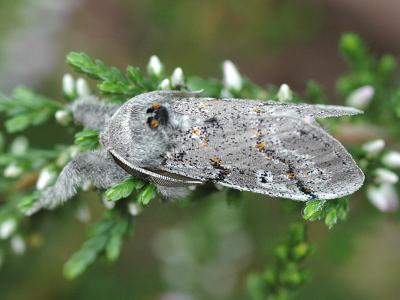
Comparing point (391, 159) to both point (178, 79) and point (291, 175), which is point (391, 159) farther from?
point (178, 79)

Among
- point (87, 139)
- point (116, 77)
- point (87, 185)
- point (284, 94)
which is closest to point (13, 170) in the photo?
point (87, 185)

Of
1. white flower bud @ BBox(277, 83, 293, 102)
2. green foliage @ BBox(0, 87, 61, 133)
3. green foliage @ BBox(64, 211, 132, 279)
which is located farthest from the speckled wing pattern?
green foliage @ BBox(0, 87, 61, 133)

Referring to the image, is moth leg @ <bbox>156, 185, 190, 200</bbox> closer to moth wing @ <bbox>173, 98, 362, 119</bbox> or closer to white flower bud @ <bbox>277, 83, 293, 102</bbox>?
moth wing @ <bbox>173, 98, 362, 119</bbox>

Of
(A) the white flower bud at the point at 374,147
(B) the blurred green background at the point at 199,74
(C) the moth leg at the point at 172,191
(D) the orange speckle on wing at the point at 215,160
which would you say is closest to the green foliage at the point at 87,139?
(C) the moth leg at the point at 172,191

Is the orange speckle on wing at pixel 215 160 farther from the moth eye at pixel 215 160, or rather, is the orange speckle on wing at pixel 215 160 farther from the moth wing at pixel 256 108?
the moth wing at pixel 256 108

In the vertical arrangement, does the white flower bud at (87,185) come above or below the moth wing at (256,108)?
below

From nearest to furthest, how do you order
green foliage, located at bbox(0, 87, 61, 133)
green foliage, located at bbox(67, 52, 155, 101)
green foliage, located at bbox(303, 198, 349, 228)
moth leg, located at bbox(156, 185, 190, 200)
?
green foliage, located at bbox(303, 198, 349, 228) < moth leg, located at bbox(156, 185, 190, 200) < green foliage, located at bbox(67, 52, 155, 101) < green foliage, located at bbox(0, 87, 61, 133)

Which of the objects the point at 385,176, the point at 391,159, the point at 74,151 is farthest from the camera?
the point at 74,151
